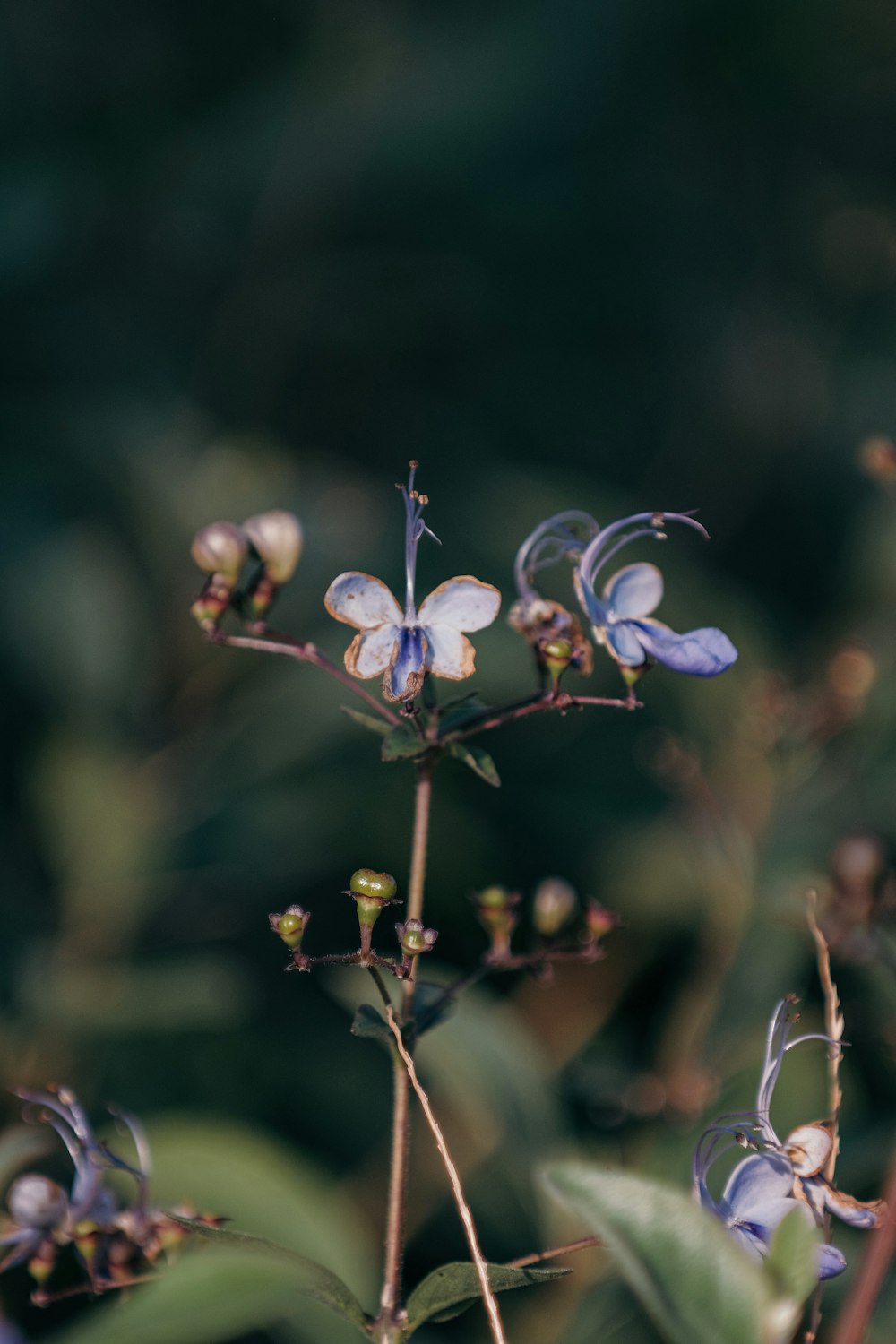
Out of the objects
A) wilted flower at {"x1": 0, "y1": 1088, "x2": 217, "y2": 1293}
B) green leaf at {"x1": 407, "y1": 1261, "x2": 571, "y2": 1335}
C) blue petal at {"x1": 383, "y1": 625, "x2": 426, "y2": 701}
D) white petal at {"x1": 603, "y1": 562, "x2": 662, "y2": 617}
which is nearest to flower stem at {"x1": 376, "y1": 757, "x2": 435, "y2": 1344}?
green leaf at {"x1": 407, "y1": 1261, "x2": 571, "y2": 1335}

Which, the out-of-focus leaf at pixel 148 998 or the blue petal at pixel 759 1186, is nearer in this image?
the blue petal at pixel 759 1186

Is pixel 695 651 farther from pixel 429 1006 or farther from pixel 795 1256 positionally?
pixel 795 1256

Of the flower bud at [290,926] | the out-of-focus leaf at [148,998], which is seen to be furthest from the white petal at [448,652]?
the out-of-focus leaf at [148,998]

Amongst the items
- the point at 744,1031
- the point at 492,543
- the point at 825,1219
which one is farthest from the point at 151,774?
the point at 825,1219

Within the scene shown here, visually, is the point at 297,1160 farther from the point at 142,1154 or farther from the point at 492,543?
the point at 492,543

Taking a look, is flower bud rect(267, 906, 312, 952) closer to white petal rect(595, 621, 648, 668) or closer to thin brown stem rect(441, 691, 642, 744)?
thin brown stem rect(441, 691, 642, 744)

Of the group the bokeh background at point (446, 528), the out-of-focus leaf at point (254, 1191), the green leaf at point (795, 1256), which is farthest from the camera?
the bokeh background at point (446, 528)

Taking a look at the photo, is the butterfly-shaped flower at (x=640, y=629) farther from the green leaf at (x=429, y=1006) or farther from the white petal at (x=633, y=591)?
the green leaf at (x=429, y=1006)
